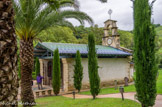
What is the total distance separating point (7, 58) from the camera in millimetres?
2498

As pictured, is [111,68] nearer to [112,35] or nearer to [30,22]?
[112,35]

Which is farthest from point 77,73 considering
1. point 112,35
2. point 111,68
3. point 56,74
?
point 112,35

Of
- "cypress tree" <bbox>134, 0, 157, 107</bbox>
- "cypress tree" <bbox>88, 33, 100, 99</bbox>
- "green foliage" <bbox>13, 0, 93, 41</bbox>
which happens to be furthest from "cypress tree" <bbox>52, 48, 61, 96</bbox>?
"cypress tree" <bbox>134, 0, 157, 107</bbox>

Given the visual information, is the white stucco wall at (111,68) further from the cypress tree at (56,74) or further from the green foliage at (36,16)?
the green foliage at (36,16)

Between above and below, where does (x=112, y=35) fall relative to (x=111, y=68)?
above

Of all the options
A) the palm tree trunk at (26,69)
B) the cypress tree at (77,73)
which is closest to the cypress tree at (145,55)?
the palm tree trunk at (26,69)

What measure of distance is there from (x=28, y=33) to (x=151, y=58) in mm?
6558

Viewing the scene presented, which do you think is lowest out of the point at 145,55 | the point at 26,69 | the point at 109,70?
the point at 109,70

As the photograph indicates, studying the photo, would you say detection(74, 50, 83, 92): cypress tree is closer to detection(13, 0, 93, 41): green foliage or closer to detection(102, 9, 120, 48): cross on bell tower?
Answer: detection(13, 0, 93, 41): green foliage

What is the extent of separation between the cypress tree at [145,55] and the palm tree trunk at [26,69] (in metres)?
5.93

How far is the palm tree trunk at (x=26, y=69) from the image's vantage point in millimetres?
8281

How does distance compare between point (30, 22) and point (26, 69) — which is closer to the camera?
point (30, 22)

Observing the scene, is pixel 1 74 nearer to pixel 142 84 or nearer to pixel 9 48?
pixel 9 48

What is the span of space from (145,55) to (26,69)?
Answer: 6.46 metres
